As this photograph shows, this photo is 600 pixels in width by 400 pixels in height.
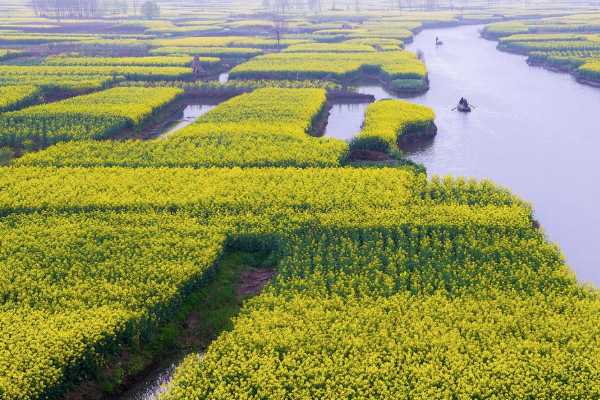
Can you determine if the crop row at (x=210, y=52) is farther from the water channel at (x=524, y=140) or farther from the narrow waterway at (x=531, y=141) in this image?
the narrow waterway at (x=531, y=141)

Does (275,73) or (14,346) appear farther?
(275,73)

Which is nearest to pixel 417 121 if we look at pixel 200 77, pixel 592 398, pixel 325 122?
pixel 325 122

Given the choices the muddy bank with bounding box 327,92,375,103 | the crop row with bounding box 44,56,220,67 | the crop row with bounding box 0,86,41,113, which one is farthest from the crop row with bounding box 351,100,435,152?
the crop row with bounding box 44,56,220,67

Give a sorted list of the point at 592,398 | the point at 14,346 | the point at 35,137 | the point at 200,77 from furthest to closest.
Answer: the point at 200,77 → the point at 35,137 → the point at 14,346 → the point at 592,398

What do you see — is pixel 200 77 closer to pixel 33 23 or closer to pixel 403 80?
pixel 403 80

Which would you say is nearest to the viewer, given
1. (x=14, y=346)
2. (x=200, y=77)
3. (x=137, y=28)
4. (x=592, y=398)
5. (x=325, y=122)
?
(x=592, y=398)

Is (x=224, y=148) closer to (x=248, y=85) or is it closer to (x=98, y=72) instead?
(x=248, y=85)
